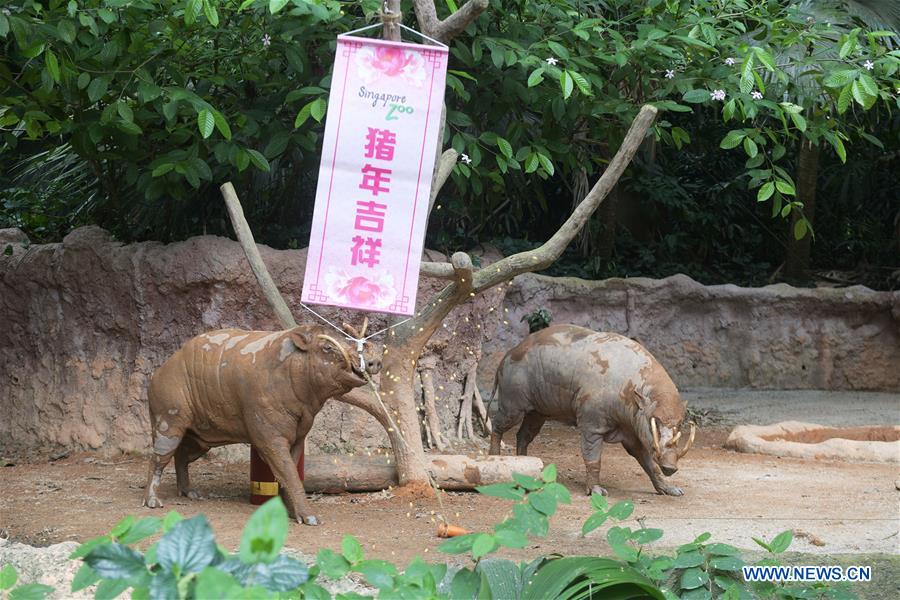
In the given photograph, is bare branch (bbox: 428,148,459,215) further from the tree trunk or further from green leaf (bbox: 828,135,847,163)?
the tree trunk

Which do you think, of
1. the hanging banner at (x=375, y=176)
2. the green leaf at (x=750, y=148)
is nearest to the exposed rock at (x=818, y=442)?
the green leaf at (x=750, y=148)

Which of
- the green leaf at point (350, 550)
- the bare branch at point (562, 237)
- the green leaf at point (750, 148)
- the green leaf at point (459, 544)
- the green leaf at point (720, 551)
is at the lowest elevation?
the green leaf at point (720, 551)

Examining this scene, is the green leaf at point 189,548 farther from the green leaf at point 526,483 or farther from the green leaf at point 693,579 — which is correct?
the green leaf at point 693,579

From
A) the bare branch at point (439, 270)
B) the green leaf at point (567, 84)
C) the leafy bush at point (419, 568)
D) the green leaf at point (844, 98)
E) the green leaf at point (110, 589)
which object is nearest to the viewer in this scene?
the leafy bush at point (419, 568)

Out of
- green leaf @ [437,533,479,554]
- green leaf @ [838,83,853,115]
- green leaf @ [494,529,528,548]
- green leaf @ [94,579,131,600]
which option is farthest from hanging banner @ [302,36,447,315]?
green leaf @ [94,579,131,600]

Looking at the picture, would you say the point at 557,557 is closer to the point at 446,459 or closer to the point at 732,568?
the point at 732,568

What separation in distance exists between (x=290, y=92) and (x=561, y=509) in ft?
9.24

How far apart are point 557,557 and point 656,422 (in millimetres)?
2486

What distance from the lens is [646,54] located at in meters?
6.28

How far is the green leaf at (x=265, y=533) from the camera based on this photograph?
1.61 metres

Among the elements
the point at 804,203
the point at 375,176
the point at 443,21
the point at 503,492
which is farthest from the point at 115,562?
the point at 804,203

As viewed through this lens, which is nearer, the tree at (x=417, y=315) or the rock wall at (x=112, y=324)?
the tree at (x=417, y=315)

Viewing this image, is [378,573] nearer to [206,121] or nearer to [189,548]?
[189,548]

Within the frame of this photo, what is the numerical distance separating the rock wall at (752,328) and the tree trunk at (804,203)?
0.97 m
